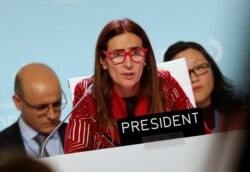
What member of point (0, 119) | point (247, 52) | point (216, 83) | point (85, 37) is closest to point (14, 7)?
point (85, 37)

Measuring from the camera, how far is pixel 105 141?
1729mm

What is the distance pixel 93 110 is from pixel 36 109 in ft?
0.75

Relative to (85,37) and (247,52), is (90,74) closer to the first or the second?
(85,37)

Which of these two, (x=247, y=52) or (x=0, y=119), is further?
(x=0, y=119)

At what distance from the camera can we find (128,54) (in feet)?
5.86

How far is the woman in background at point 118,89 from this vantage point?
68.9 inches

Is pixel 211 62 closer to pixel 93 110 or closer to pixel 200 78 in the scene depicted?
pixel 200 78

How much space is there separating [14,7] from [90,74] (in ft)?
1.31

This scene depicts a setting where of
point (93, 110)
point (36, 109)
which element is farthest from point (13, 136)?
point (93, 110)

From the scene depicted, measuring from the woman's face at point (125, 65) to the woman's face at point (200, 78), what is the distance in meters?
0.17

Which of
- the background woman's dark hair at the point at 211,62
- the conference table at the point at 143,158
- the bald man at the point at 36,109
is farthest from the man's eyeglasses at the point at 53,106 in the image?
the background woman's dark hair at the point at 211,62

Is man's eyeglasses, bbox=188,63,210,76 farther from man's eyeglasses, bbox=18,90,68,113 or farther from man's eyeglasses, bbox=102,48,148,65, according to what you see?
man's eyeglasses, bbox=18,90,68,113

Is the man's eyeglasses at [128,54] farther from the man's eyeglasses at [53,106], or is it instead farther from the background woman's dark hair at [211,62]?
the man's eyeglasses at [53,106]

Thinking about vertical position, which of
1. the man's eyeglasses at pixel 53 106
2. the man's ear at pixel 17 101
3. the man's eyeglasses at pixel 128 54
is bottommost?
the man's eyeglasses at pixel 53 106
